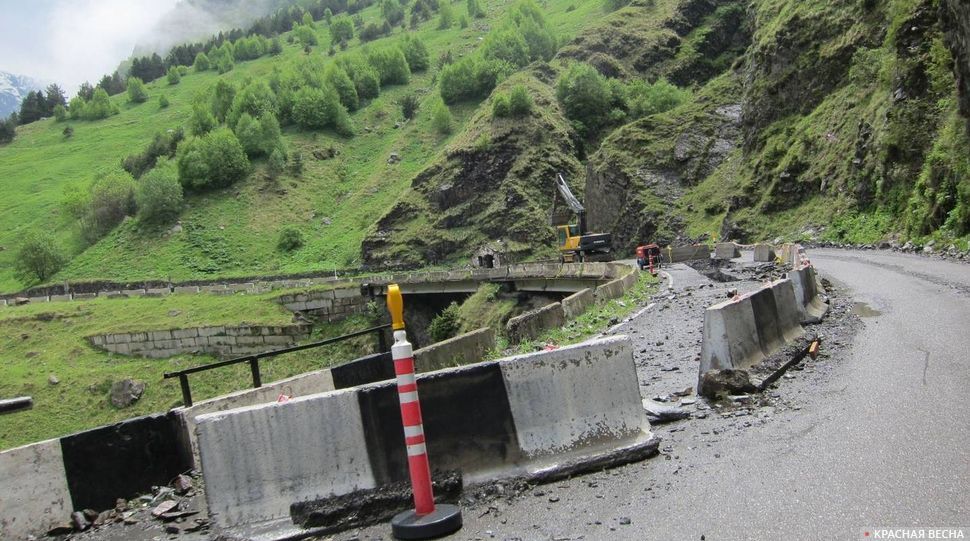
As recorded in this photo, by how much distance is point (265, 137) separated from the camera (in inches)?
3964

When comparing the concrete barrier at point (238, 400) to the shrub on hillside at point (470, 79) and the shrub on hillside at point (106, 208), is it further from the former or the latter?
the shrub on hillside at point (470, 79)

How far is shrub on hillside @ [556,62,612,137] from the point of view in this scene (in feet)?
266

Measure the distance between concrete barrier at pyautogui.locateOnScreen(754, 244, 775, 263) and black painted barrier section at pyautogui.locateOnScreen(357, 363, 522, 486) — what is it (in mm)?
26425

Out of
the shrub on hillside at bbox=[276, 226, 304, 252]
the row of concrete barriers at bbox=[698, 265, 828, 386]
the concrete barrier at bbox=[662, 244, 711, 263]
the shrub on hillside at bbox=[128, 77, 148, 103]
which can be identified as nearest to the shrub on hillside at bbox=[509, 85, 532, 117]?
the shrub on hillside at bbox=[276, 226, 304, 252]

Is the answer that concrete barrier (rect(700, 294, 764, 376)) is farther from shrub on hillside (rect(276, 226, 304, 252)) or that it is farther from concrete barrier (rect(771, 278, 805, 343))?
shrub on hillside (rect(276, 226, 304, 252))

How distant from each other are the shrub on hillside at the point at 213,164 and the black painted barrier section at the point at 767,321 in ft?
305

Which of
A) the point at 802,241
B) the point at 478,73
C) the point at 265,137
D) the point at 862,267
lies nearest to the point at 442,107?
the point at 478,73

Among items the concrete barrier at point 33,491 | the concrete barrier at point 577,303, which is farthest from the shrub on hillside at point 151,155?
the concrete barrier at point 33,491

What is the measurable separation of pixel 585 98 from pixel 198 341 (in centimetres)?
5228

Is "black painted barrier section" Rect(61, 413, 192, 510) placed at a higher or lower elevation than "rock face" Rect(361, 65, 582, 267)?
lower

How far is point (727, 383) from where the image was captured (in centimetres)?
719

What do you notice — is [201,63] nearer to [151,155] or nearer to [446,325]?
[151,155]

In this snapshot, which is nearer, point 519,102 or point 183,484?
point 183,484

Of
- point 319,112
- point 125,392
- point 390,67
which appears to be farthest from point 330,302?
point 390,67
